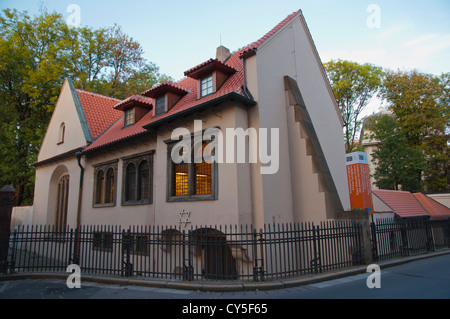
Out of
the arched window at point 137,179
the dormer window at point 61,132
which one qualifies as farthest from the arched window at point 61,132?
the arched window at point 137,179

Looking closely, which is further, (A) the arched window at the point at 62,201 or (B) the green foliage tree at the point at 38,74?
(B) the green foliage tree at the point at 38,74

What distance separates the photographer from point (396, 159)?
2625 cm

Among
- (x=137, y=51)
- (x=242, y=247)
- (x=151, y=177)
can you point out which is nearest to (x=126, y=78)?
(x=137, y=51)

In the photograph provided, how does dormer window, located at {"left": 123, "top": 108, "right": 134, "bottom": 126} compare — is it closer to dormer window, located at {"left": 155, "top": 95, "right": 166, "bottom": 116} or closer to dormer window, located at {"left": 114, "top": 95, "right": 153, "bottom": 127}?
dormer window, located at {"left": 114, "top": 95, "right": 153, "bottom": 127}

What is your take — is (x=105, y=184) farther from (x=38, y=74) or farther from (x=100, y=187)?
(x=38, y=74)

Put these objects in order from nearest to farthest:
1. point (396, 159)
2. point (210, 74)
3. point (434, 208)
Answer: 1. point (210, 74)
2. point (434, 208)
3. point (396, 159)

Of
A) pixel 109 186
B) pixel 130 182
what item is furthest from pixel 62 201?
pixel 130 182

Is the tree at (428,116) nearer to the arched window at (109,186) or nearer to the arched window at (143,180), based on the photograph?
the arched window at (143,180)

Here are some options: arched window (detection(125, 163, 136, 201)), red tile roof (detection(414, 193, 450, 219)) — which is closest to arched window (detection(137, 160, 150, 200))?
arched window (detection(125, 163, 136, 201))

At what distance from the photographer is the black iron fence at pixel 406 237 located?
10812 millimetres

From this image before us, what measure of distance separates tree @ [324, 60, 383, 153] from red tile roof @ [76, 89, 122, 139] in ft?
70.8

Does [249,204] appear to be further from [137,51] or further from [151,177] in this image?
[137,51]

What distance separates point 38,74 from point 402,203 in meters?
28.8

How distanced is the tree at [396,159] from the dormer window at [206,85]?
71.8 ft
